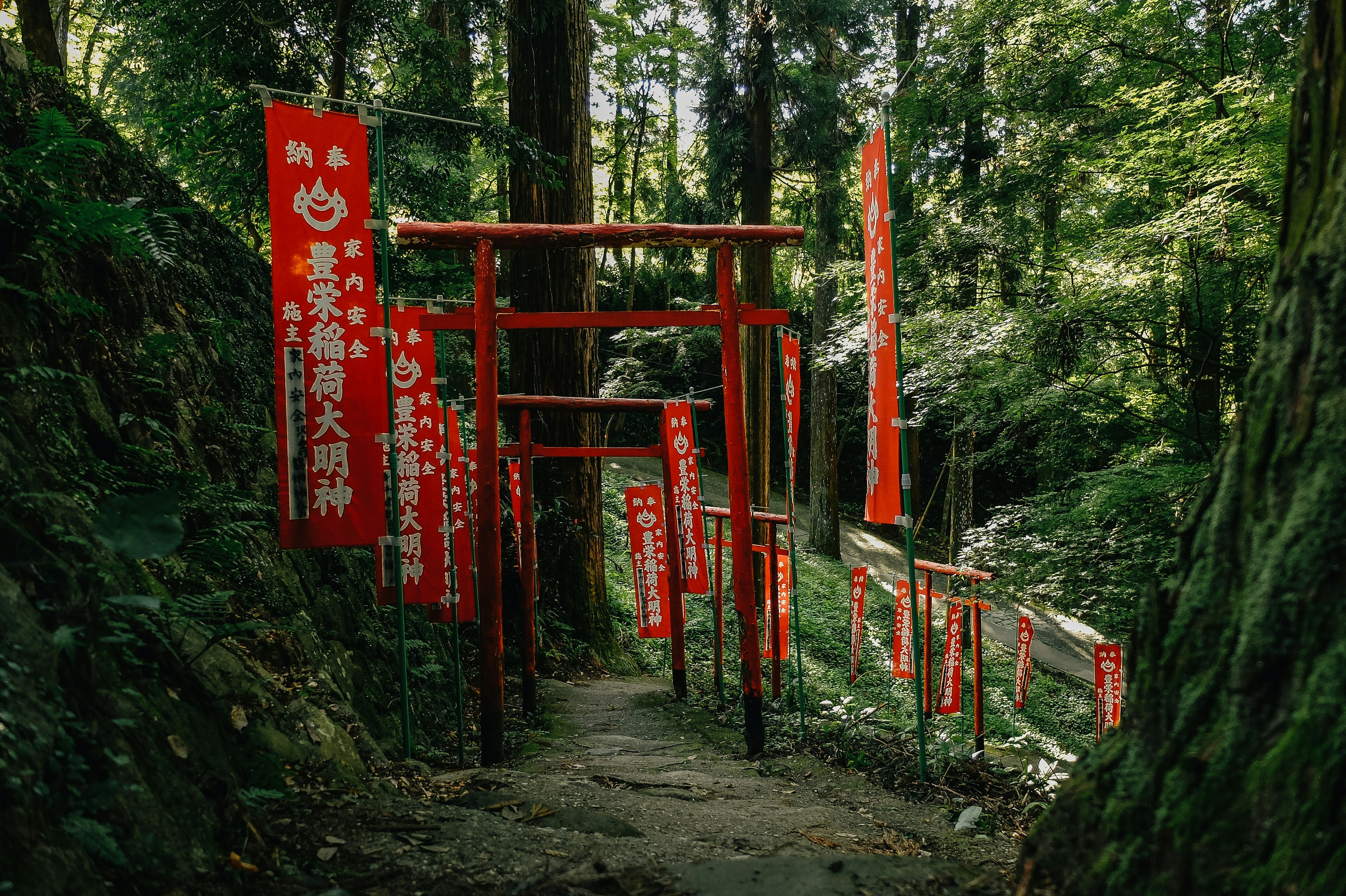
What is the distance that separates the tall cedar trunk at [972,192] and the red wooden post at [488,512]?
27.3 feet

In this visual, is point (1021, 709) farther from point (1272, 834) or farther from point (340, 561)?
point (1272, 834)

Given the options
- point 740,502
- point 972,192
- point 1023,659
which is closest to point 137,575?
point 740,502

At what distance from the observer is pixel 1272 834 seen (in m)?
1.17

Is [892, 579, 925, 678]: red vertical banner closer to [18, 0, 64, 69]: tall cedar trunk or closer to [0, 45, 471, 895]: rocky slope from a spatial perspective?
[0, 45, 471, 895]: rocky slope

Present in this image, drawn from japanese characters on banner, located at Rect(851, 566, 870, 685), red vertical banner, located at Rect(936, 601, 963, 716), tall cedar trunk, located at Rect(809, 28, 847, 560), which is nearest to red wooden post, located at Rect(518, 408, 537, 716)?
japanese characters on banner, located at Rect(851, 566, 870, 685)

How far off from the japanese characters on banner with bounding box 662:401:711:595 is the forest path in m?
6.92

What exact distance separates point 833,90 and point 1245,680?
1411 centimetres

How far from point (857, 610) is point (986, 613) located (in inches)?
260

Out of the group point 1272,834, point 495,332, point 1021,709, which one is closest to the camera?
point 1272,834

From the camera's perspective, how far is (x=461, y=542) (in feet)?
18.4

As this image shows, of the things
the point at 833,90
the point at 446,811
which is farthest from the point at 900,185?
the point at 446,811

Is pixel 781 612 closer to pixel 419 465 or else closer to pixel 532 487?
pixel 532 487

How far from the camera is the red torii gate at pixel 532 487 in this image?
6.46 meters

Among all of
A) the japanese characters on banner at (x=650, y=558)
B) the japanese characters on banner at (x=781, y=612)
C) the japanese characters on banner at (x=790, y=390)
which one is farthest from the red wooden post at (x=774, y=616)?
the japanese characters on banner at (x=650, y=558)
